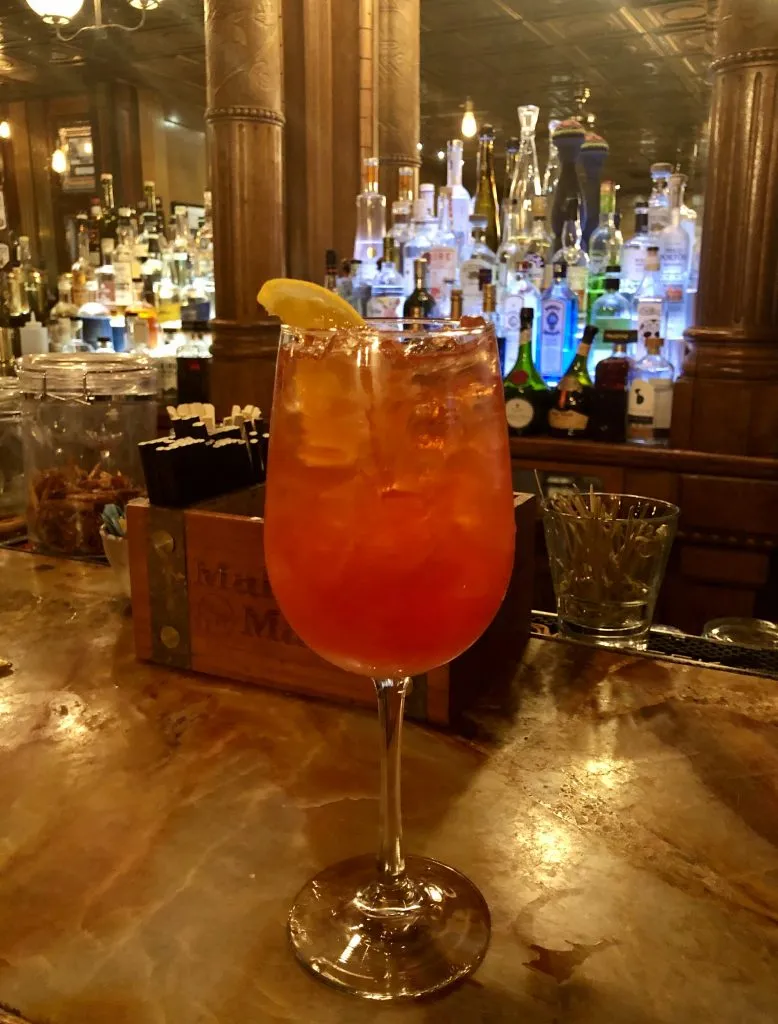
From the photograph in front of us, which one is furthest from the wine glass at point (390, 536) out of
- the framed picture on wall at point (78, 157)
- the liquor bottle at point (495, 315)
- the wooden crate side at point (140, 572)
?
the framed picture on wall at point (78, 157)

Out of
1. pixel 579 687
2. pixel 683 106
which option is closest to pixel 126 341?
pixel 579 687

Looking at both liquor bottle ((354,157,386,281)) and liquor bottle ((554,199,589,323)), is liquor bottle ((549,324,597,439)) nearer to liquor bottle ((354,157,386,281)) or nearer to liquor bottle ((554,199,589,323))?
liquor bottle ((554,199,589,323))

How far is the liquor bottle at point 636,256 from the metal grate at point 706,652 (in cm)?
161

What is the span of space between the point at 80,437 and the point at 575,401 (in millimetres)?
1418

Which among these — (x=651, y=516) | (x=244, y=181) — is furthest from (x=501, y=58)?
(x=651, y=516)

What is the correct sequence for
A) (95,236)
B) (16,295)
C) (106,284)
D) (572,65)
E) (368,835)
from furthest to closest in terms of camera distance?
(572,65) < (16,295) < (95,236) < (106,284) < (368,835)

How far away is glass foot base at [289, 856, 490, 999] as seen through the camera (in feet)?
1.69

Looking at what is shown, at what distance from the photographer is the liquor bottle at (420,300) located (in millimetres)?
2561

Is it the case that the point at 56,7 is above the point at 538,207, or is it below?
above

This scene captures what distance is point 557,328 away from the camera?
2.49 metres

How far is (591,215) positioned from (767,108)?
40.4 inches

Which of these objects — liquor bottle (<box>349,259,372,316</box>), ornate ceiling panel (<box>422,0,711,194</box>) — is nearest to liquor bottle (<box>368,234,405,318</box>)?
liquor bottle (<box>349,259,372,316</box>)

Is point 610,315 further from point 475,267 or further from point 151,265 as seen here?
point 151,265

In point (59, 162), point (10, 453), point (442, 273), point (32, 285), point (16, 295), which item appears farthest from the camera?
point (59, 162)
